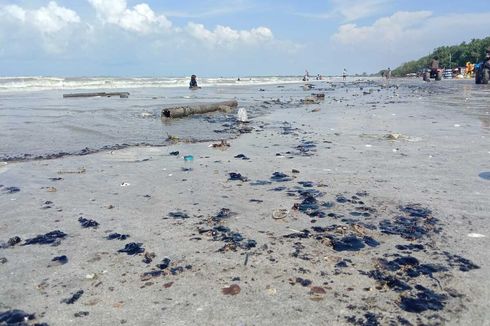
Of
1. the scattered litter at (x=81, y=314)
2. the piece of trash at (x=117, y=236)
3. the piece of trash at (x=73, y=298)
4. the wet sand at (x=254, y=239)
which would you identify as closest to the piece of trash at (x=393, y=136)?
the wet sand at (x=254, y=239)

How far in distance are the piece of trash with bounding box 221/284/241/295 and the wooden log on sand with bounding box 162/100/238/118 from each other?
12328 millimetres

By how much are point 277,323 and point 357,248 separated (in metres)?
1.38

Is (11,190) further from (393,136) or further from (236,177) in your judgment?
(393,136)

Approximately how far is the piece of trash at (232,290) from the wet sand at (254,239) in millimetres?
20

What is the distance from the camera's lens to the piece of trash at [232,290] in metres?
3.03

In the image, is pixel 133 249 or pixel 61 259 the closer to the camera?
pixel 61 259

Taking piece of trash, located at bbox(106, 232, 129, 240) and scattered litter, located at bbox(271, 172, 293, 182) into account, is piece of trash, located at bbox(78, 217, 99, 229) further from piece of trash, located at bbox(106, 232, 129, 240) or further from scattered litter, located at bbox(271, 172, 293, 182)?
scattered litter, located at bbox(271, 172, 293, 182)

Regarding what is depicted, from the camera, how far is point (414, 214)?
4.57 metres

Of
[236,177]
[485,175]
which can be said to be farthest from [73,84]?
[485,175]

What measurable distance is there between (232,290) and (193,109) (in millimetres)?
13659

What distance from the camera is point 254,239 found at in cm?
400

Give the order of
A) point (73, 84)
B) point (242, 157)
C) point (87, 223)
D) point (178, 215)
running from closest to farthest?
point (87, 223), point (178, 215), point (242, 157), point (73, 84)

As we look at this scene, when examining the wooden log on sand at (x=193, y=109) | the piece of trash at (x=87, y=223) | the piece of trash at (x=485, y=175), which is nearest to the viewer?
the piece of trash at (x=87, y=223)

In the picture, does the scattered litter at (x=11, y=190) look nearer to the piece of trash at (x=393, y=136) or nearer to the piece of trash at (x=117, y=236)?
the piece of trash at (x=117, y=236)
